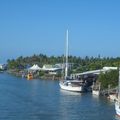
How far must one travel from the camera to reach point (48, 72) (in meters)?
114

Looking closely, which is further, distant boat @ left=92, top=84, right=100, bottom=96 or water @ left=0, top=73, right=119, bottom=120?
distant boat @ left=92, top=84, right=100, bottom=96

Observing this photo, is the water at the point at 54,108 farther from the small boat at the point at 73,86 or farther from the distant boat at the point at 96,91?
the small boat at the point at 73,86

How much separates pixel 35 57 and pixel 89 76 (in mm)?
80123

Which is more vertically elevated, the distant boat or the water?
the distant boat

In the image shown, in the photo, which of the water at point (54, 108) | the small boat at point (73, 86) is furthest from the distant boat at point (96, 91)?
the small boat at point (73, 86)

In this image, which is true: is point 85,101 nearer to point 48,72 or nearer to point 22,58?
point 48,72

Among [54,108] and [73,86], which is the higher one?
[73,86]

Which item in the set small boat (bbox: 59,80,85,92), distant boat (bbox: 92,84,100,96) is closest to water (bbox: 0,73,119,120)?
distant boat (bbox: 92,84,100,96)

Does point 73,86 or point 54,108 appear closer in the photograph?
point 54,108

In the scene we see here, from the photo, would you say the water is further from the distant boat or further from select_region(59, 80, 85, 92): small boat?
select_region(59, 80, 85, 92): small boat

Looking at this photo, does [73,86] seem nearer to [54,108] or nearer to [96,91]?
[96,91]

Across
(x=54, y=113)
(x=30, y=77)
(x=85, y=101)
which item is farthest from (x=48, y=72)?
(x=54, y=113)

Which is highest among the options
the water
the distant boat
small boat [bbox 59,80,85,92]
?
small boat [bbox 59,80,85,92]

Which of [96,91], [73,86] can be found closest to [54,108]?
[96,91]
